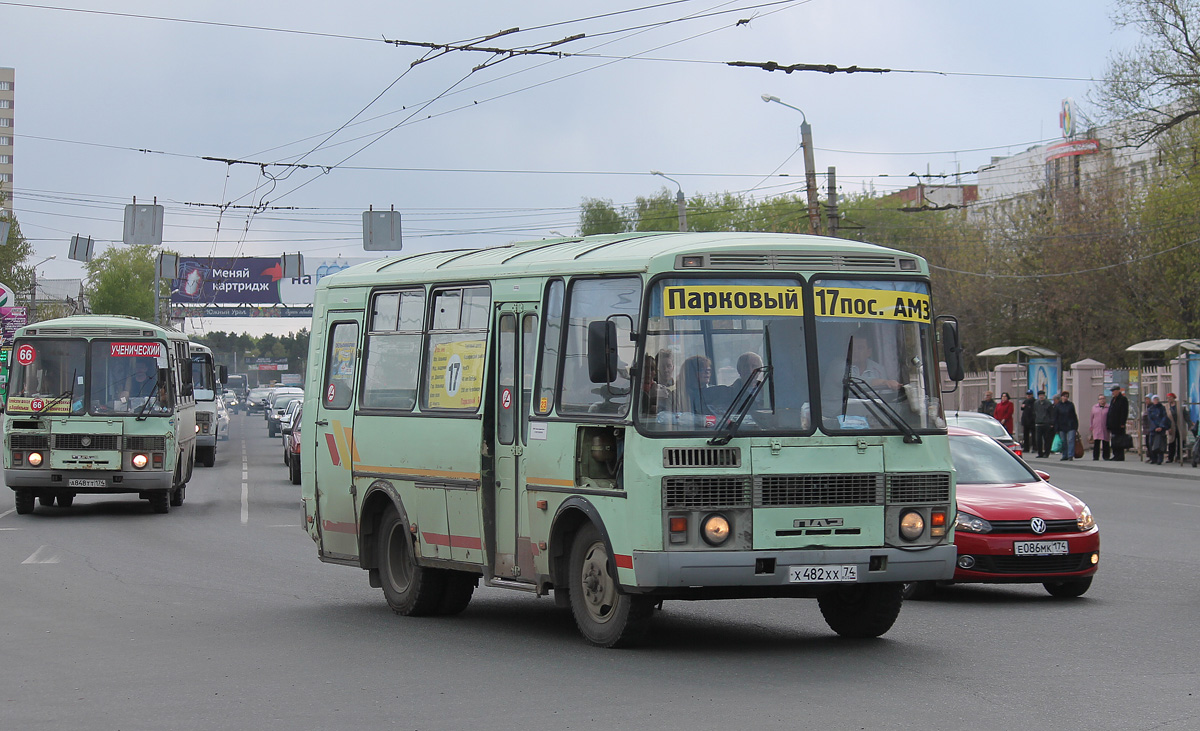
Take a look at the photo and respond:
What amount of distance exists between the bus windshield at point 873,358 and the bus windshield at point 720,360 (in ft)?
0.63

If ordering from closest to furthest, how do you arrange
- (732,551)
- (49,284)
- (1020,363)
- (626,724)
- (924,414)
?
(626,724) < (732,551) < (924,414) < (1020,363) < (49,284)

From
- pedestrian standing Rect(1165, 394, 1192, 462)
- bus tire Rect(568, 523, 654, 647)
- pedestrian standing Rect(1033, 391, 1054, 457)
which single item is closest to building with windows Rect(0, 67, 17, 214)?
pedestrian standing Rect(1033, 391, 1054, 457)

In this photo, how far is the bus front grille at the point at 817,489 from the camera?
925 centimetres

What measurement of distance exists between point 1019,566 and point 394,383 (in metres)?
5.24

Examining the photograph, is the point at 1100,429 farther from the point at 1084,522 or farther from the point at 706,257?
the point at 706,257

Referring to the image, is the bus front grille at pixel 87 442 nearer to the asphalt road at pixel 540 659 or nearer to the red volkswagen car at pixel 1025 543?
the asphalt road at pixel 540 659

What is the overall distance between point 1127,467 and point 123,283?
96.2m

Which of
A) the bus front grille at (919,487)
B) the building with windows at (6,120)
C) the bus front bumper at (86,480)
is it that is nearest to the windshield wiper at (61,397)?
the bus front bumper at (86,480)

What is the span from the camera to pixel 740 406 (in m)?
9.27

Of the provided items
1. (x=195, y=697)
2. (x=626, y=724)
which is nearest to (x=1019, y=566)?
(x=626, y=724)

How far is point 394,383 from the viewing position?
40.2ft

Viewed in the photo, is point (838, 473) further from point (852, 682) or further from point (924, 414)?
point (852, 682)

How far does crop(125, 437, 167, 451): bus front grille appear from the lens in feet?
73.3

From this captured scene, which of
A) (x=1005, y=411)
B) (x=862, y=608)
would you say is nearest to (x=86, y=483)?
(x=862, y=608)
